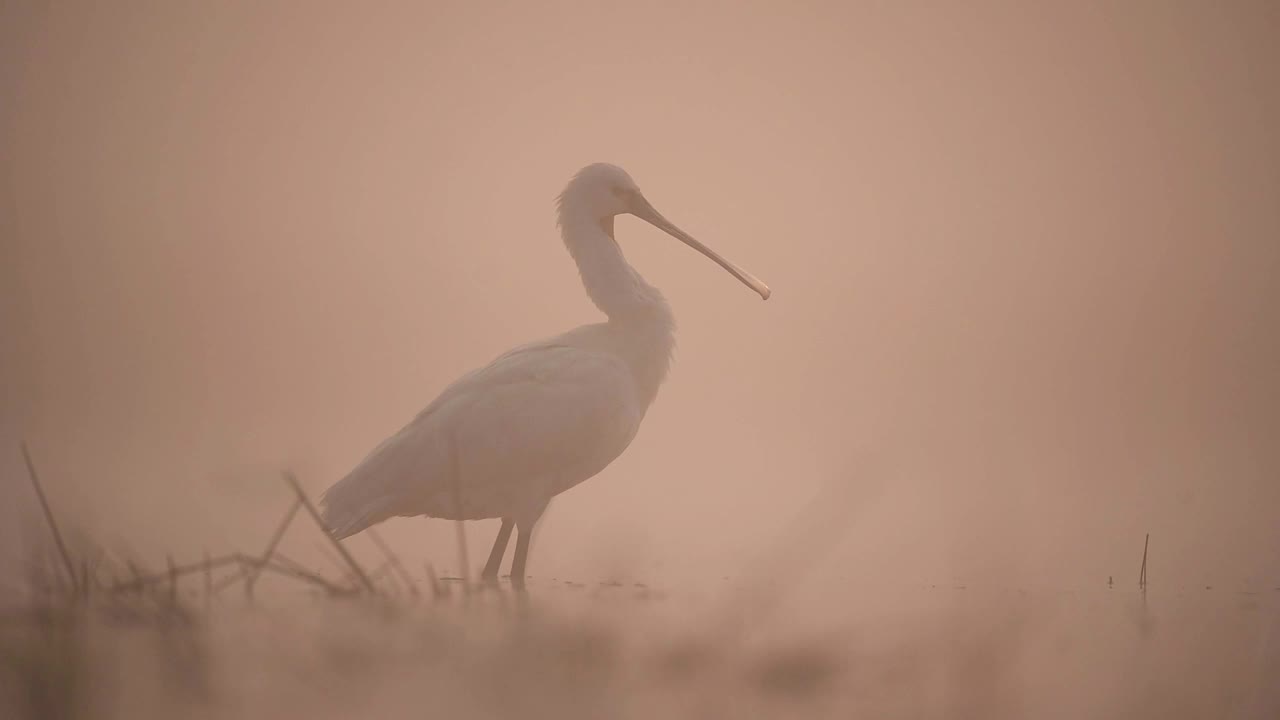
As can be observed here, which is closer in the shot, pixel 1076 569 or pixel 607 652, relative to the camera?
pixel 607 652

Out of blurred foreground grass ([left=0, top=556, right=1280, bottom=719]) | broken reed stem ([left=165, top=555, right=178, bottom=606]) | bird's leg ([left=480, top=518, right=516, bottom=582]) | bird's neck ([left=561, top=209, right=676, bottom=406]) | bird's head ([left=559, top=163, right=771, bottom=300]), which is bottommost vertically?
bird's leg ([left=480, top=518, right=516, bottom=582])

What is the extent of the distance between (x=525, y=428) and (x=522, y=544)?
2.06 ft

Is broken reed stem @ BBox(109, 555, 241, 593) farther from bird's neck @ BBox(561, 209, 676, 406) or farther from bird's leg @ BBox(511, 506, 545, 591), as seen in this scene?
bird's neck @ BBox(561, 209, 676, 406)

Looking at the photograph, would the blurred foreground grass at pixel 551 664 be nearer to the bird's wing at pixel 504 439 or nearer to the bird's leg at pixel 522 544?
the bird's leg at pixel 522 544

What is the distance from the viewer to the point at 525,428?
843cm

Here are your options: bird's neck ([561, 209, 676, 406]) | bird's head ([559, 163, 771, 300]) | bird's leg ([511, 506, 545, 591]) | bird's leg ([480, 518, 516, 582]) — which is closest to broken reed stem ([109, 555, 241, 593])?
bird's leg ([511, 506, 545, 591])

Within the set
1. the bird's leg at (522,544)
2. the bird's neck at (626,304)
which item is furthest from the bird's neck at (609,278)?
A: the bird's leg at (522,544)

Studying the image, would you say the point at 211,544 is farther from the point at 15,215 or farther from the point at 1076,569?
the point at 15,215

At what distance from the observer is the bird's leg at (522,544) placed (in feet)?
26.0

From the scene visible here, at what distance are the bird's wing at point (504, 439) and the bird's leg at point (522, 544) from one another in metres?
0.14

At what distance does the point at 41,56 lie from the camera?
14550 cm

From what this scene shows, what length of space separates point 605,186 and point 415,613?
6430 millimetres

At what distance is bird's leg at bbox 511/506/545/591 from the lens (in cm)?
793

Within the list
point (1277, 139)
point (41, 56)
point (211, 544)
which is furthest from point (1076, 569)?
point (41, 56)
